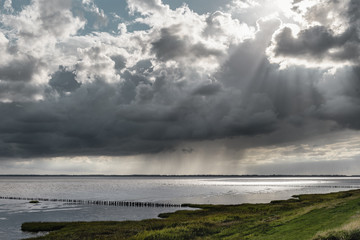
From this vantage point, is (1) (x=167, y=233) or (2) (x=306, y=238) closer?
Answer: (2) (x=306, y=238)

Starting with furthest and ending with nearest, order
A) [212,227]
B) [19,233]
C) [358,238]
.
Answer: [19,233] → [212,227] → [358,238]

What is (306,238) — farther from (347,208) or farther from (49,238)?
(49,238)

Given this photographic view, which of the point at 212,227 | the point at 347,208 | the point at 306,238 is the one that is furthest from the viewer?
the point at 212,227

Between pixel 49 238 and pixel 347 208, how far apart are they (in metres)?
39.8

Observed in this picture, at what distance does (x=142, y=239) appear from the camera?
4038 cm

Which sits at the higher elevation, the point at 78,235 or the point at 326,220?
the point at 326,220

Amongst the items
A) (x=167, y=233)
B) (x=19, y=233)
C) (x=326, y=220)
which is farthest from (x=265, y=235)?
(x=19, y=233)

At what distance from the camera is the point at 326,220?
1270 inches

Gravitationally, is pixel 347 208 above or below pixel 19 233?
above

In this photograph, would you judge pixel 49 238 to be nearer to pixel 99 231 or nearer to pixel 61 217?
pixel 99 231

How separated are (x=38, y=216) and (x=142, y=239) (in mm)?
52122

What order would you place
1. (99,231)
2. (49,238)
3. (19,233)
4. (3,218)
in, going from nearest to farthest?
1. (49,238)
2. (99,231)
3. (19,233)
4. (3,218)

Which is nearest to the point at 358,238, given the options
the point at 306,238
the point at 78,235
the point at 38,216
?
the point at 306,238

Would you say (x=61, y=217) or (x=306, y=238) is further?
(x=61, y=217)
